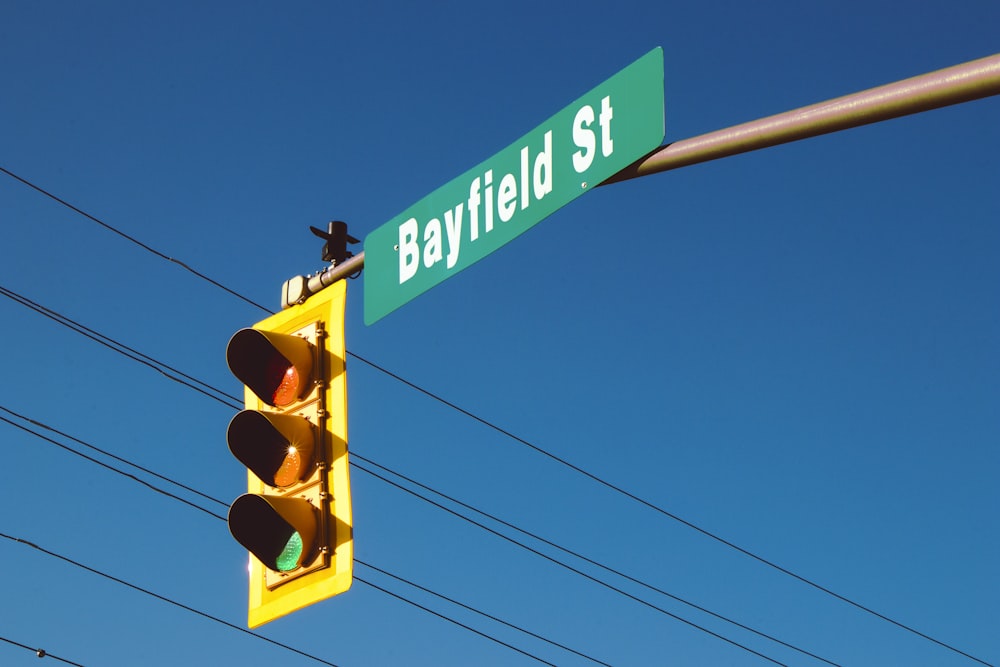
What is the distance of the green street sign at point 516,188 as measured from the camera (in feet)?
16.8

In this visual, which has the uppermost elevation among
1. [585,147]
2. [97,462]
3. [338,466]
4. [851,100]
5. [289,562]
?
[97,462]

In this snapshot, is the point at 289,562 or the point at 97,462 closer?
the point at 289,562

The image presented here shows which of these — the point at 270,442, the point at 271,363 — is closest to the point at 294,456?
the point at 270,442

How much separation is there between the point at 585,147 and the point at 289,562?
2.27 m

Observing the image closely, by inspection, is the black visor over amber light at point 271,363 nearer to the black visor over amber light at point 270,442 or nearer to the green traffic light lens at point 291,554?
the black visor over amber light at point 270,442

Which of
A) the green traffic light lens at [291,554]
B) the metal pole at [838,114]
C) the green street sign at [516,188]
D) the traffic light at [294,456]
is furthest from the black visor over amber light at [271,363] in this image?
the metal pole at [838,114]

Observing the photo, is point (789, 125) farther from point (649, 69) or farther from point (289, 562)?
point (289, 562)

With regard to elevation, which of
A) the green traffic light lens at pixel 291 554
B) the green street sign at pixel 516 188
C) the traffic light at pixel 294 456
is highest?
the green street sign at pixel 516 188

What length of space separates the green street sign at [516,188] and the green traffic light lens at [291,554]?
105 cm

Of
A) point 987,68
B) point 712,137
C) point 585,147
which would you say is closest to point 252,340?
point 585,147

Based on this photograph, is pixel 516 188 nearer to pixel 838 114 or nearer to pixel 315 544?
pixel 838 114

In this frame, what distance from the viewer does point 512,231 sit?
5.48 m

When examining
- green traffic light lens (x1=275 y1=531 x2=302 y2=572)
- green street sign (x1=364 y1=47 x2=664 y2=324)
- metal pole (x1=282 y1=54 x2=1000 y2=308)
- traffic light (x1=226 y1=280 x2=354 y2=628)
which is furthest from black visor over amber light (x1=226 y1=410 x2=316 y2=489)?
metal pole (x1=282 y1=54 x2=1000 y2=308)

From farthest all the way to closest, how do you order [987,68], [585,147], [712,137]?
1. [585,147]
2. [712,137]
3. [987,68]
